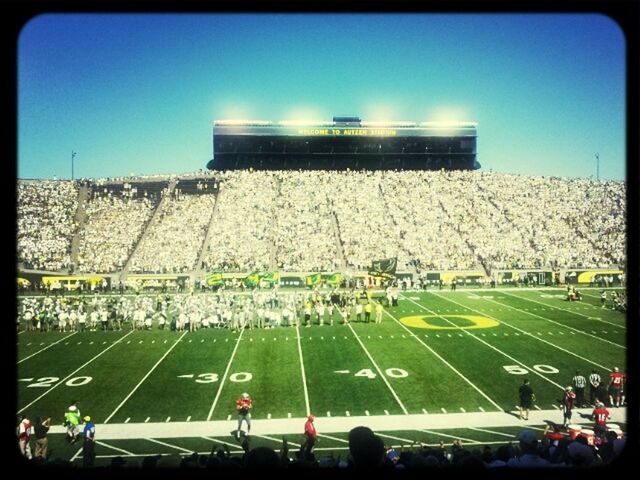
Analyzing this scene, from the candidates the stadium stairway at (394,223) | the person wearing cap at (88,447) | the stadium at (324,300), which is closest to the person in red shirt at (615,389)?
the stadium at (324,300)

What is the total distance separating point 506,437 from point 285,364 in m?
7.71

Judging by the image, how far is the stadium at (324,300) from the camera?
1296 cm

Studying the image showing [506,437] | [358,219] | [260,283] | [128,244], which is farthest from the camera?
[358,219]

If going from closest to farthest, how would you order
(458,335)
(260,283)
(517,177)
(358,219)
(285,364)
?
(285,364), (458,335), (260,283), (358,219), (517,177)

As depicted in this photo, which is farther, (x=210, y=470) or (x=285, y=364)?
(x=285, y=364)

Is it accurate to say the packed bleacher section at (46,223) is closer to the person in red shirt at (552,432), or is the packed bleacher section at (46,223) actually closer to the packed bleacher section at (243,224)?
the packed bleacher section at (243,224)

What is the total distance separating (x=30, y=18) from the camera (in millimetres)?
3672

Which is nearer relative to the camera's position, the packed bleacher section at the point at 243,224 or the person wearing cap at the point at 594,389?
the person wearing cap at the point at 594,389

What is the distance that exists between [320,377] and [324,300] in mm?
13385

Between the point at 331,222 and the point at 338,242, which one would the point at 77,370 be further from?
the point at 331,222

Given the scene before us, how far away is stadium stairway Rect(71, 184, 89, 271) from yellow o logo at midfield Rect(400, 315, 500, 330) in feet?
87.4

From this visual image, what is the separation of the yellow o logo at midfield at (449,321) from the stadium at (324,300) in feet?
0.82

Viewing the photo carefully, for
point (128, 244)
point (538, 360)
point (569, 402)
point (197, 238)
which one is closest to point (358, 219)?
point (197, 238)
